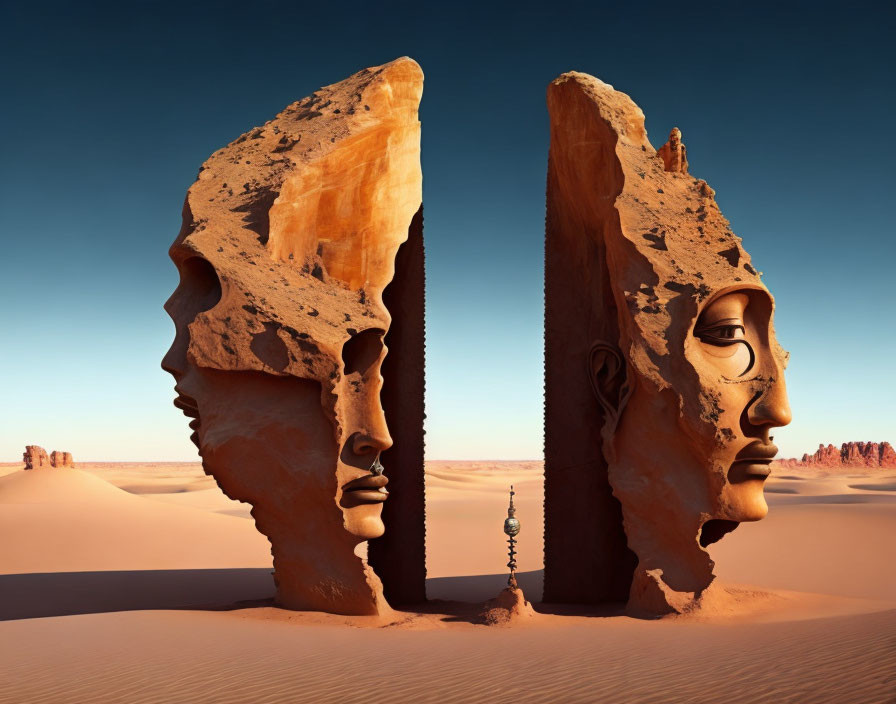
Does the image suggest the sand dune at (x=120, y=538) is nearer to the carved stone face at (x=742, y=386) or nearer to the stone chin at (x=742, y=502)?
the stone chin at (x=742, y=502)

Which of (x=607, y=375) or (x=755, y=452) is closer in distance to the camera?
A: (x=755, y=452)

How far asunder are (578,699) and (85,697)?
3871 mm

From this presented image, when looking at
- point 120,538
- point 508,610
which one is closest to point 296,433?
point 508,610

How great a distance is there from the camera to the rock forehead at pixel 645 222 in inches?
428

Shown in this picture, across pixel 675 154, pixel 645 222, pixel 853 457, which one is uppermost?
pixel 675 154

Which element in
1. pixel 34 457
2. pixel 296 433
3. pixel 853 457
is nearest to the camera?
pixel 296 433

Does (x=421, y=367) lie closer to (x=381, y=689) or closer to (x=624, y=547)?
(x=624, y=547)

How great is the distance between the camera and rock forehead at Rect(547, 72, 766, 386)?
10883mm

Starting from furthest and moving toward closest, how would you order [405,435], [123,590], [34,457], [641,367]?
[34,457] → [123,590] → [405,435] → [641,367]

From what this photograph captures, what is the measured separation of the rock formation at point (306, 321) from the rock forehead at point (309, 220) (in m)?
0.02

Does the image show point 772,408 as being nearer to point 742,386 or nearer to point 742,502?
point 742,386

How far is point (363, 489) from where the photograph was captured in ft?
34.8

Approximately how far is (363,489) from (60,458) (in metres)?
36.6

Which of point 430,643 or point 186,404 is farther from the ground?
point 186,404
